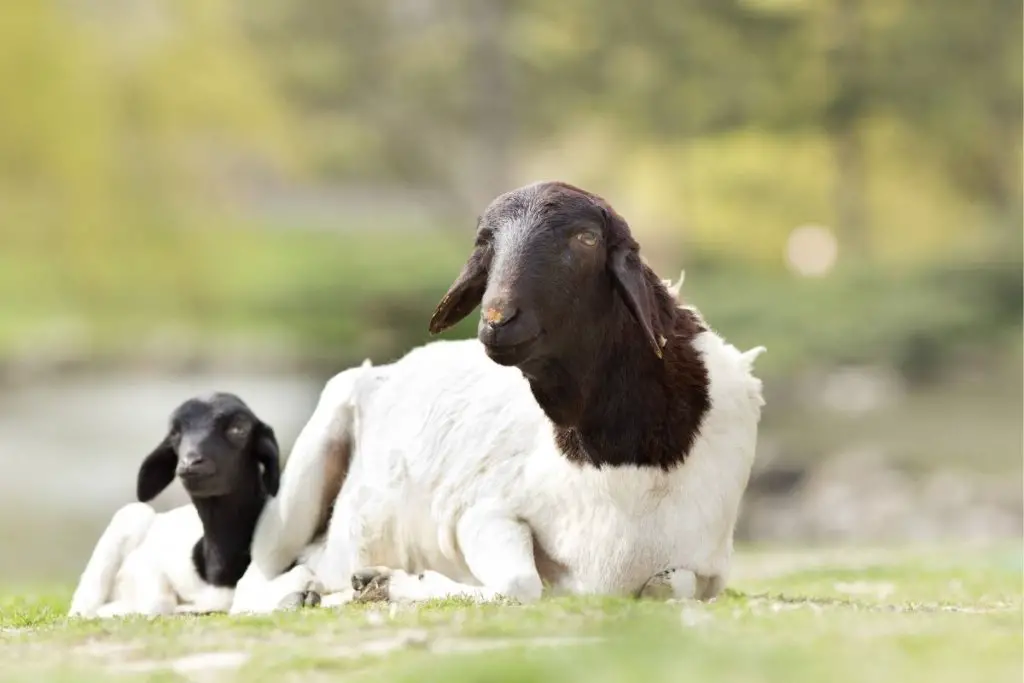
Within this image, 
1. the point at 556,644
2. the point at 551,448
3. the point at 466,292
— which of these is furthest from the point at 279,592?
the point at 556,644

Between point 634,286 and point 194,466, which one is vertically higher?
point 634,286

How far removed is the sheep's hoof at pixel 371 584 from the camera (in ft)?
26.8

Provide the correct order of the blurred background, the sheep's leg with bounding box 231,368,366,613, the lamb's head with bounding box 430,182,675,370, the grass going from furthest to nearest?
the blurred background, the sheep's leg with bounding box 231,368,366,613, the lamb's head with bounding box 430,182,675,370, the grass

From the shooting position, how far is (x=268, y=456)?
9172 millimetres

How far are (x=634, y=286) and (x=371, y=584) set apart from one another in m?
2.34

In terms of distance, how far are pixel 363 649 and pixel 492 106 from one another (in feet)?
124

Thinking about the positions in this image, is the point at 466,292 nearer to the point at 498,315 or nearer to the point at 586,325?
the point at 586,325

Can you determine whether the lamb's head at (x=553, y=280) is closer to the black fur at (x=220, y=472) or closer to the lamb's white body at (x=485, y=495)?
the lamb's white body at (x=485, y=495)

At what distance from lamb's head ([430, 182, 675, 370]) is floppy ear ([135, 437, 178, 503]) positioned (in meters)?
2.59

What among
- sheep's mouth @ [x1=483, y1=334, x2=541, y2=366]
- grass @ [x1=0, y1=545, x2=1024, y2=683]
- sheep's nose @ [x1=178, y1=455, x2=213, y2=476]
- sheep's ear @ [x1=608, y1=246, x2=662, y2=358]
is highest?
sheep's ear @ [x1=608, y1=246, x2=662, y2=358]

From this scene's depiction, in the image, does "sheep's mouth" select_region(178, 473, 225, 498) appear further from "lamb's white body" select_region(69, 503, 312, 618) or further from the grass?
the grass

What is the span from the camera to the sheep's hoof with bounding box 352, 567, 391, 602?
8.17 metres

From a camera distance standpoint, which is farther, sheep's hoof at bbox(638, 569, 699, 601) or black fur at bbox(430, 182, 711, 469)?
sheep's hoof at bbox(638, 569, 699, 601)

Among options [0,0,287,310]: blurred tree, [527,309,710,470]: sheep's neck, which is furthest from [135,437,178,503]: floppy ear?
[0,0,287,310]: blurred tree
